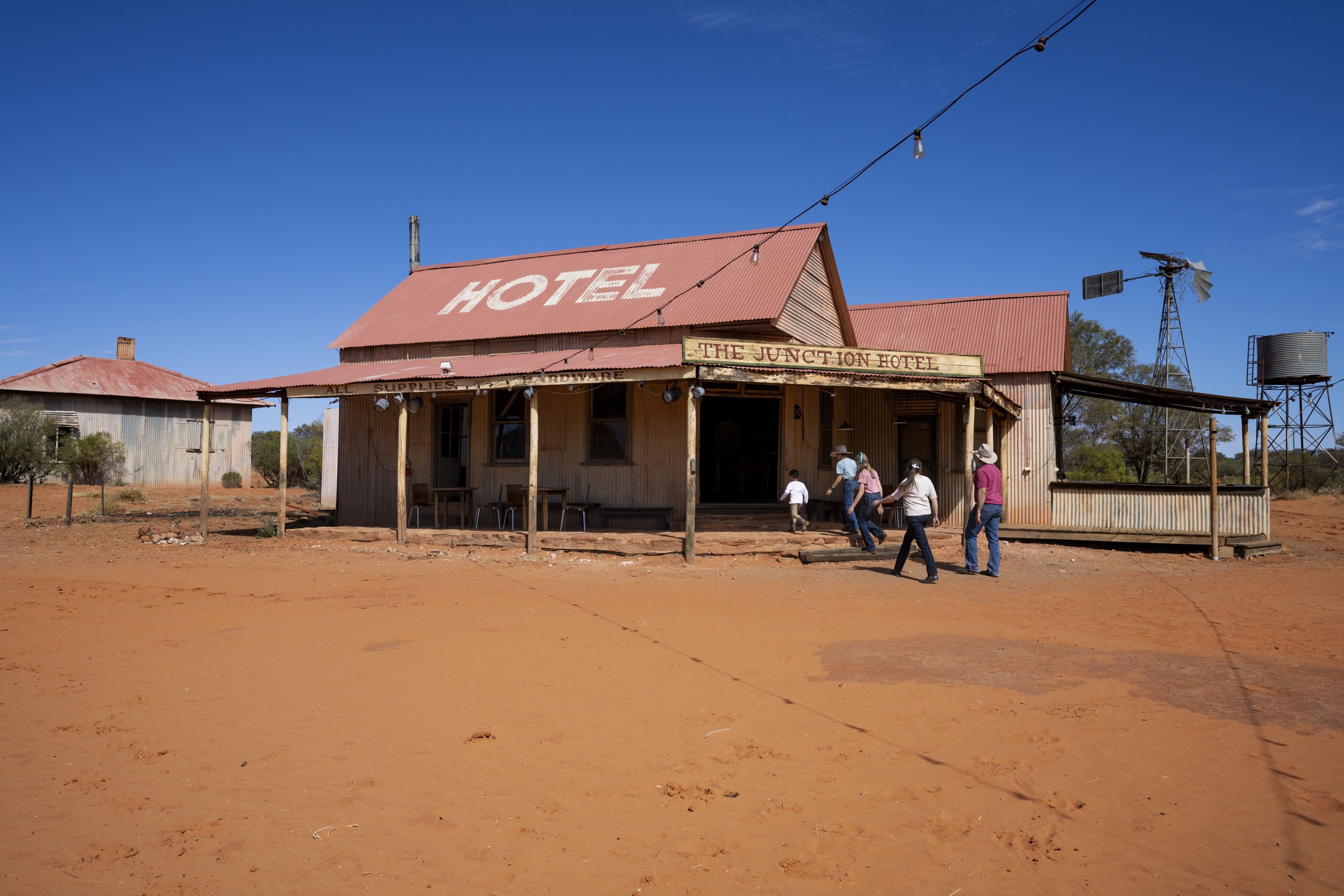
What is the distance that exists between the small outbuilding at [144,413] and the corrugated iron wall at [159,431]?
0.02m

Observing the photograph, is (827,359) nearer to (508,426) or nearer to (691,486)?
(691,486)

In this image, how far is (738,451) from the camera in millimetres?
17453

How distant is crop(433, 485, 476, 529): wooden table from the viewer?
16734mm

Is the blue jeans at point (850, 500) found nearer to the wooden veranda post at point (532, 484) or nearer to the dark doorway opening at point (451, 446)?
the wooden veranda post at point (532, 484)

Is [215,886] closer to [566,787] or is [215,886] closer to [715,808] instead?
[566,787]

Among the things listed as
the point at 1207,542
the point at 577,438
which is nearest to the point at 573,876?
the point at 577,438

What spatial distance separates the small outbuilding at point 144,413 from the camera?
30828mm

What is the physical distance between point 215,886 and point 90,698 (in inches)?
135

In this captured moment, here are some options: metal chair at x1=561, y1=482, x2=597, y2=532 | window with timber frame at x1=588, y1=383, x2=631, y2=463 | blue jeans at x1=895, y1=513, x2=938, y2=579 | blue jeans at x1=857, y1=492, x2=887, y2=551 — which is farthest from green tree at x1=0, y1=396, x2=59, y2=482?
blue jeans at x1=895, y1=513, x2=938, y2=579

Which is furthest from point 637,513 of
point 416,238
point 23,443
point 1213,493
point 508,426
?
point 23,443

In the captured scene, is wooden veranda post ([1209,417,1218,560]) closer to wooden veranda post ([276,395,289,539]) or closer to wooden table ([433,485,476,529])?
wooden table ([433,485,476,529])

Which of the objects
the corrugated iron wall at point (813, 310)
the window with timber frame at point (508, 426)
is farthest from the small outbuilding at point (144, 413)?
the corrugated iron wall at point (813, 310)

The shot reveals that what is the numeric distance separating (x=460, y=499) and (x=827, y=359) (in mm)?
8661

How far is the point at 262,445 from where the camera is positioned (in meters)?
40.1
